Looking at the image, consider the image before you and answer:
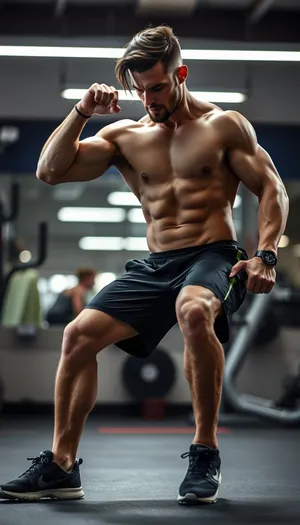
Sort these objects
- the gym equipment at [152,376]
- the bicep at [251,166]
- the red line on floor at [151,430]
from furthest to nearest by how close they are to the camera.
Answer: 1. the gym equipment at [152,376]
2. the red line on floor at [151,430]
3. the bicep at [251,166]

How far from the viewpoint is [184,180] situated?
2.84 metres

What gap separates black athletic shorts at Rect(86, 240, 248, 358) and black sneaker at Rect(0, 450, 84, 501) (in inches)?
16.0

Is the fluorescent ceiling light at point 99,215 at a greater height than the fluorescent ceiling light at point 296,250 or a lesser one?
greater

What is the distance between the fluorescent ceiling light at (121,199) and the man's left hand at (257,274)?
19.3ft

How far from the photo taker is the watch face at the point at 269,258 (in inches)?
108

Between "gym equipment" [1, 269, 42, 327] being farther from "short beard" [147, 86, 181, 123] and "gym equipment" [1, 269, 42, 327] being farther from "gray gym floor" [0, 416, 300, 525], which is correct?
"short beard" [147, 86, 181, 123]

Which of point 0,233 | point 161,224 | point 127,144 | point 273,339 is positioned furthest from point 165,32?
point 273,339

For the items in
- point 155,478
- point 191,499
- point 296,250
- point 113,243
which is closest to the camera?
point 191,499

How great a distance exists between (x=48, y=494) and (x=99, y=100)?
1123 mm

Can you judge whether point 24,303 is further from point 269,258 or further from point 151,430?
point 269,258

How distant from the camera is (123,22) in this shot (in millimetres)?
8125

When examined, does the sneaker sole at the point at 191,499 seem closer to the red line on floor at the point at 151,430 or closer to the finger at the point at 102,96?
the finger at the point at 102,96

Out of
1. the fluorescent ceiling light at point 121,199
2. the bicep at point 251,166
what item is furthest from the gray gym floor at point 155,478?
the fluorescent ceiling light at point 121,199

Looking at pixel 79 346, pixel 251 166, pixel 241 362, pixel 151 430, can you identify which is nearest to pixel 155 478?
pixel 79 346
